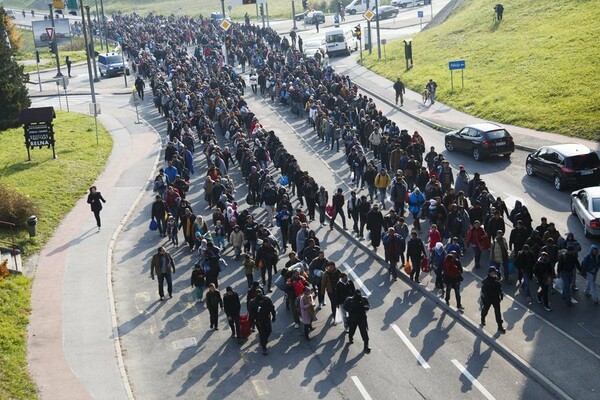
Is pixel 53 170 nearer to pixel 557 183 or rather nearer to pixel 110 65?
pixel 557 183

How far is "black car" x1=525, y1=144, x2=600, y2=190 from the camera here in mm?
30375

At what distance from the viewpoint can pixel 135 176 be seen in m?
38.0

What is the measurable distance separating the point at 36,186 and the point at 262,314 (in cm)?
1847

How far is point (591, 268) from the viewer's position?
68.7ft

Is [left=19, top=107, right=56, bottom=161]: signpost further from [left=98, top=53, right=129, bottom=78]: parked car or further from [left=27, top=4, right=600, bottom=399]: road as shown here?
[left=98, top=53, right=129, bottom=78]: parked car

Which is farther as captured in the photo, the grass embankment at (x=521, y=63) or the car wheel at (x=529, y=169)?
the grass embankment at (x=521, y=63)

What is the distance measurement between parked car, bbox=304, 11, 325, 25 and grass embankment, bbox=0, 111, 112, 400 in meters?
43.8

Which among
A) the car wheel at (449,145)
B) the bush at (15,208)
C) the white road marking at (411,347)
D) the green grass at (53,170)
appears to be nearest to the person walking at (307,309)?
the white road marking at (411,347)

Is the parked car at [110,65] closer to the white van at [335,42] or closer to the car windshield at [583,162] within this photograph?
the white van at [335,42]

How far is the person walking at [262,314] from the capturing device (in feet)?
63.6

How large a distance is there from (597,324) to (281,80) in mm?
36298

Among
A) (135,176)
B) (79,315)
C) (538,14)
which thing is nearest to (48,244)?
(79,315)

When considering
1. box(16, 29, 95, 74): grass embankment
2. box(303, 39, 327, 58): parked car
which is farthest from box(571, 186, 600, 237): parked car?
box(16, 29, 95, 74): grass embankment

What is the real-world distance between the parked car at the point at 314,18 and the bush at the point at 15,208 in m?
65.7
